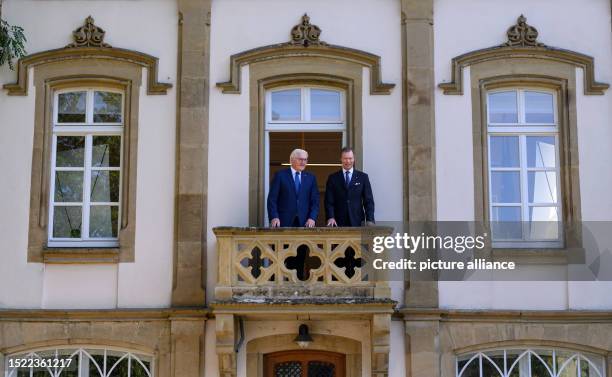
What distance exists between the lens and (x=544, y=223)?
12.9 m

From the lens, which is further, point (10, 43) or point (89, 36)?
point (89, 36)

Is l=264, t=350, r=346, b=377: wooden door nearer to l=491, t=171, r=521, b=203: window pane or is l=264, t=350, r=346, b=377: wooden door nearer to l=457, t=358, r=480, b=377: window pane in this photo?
l=457, t=358, r=480, b=377: window pane

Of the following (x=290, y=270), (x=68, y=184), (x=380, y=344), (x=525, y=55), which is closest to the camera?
(x=290, y=270)

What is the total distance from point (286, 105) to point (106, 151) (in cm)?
238

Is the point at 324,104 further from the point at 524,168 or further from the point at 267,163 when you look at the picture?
the point at 524,168

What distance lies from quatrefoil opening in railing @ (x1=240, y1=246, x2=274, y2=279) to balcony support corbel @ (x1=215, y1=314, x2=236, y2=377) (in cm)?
78

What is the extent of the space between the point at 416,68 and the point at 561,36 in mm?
1922

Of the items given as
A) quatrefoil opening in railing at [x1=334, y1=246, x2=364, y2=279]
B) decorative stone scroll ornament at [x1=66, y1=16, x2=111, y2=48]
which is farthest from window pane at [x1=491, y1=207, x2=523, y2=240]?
decorative stone scroll ornament at [x1=66, y1=16, x2=111, y2=48]

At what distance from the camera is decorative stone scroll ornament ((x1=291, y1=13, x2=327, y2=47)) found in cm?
1304

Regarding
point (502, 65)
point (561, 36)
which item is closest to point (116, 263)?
point (502, 65)

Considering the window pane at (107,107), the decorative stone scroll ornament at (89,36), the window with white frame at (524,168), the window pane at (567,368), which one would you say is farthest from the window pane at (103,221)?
the window pane at (567,368)

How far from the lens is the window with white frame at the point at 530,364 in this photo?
12414 mm

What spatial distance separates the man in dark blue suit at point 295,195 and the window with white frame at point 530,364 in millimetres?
2558

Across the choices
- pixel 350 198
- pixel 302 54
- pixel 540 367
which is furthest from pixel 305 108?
pixel 540 367
